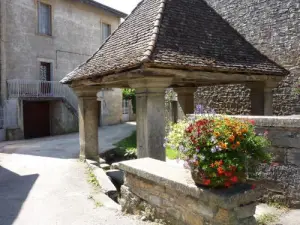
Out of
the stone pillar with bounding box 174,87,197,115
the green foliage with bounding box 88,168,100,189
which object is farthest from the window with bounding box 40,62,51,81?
the green foliage with bounding box 88,168,100,189

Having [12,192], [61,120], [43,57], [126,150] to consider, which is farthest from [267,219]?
[43,57]

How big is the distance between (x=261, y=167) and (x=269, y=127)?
0.69m

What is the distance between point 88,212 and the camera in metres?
4.66

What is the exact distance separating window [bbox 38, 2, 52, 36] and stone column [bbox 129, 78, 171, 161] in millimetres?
13168

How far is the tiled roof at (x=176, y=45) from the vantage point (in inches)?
209

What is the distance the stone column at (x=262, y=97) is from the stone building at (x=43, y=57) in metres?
11.6

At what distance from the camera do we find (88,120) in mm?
8195

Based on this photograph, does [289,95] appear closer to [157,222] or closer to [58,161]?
[157,222]

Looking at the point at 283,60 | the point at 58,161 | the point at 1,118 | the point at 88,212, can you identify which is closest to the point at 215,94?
the point at 283,60

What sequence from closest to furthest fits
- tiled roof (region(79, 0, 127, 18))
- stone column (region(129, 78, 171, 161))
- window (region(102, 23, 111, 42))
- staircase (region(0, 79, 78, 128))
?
stone column (region(129, 78, 171, 161)) < staircase (region(0, 79, 78, 128)) < tiled roof (region(79, 0, 127, 18)) < window (region(102, 23, 111, 42))

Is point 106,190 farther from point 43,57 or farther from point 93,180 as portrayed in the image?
point 43,57

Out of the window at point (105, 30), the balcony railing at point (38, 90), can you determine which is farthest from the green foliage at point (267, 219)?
the window at point (105, 30)

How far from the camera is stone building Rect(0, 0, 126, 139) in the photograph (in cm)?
1438

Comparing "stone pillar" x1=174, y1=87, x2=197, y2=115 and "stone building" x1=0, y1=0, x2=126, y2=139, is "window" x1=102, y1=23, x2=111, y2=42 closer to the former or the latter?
"stone building" x1=0, y1=0, x2=126, y2=139
